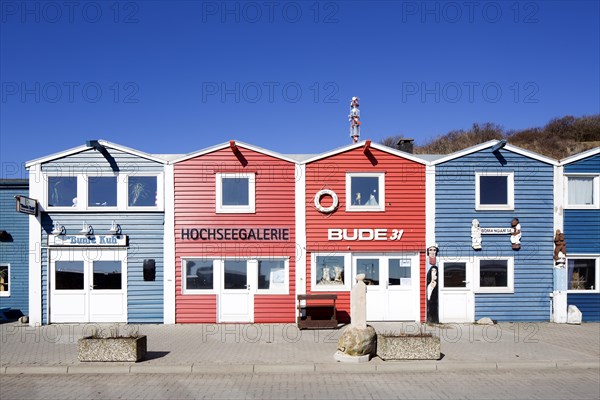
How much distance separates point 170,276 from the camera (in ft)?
46.9

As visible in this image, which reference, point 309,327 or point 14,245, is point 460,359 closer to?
point 309,327

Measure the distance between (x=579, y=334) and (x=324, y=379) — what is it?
826cm

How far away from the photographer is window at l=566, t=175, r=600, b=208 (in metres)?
14.9

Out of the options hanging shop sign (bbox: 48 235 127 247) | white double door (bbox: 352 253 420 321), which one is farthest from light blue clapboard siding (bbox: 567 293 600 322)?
hanging shop sign (bbox: 48 235 127 247)

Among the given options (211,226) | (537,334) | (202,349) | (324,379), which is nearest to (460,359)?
(324,379)

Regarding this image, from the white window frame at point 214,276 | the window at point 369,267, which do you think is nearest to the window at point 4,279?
the white window frame at point 214,276

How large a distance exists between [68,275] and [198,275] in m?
3.98

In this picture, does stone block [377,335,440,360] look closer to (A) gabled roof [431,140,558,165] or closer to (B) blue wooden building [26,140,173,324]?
(A) gabled roof [431,140,558,165]

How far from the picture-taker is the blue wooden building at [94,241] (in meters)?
14.3

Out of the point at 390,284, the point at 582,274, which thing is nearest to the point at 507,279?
the point at 582,274

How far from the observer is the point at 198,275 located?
47.4ft

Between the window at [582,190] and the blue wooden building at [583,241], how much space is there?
3 cm

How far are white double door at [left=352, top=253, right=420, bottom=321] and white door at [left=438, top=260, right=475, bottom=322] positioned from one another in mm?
802

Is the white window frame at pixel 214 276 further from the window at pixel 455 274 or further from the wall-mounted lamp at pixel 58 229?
the window at pixel 455 274
